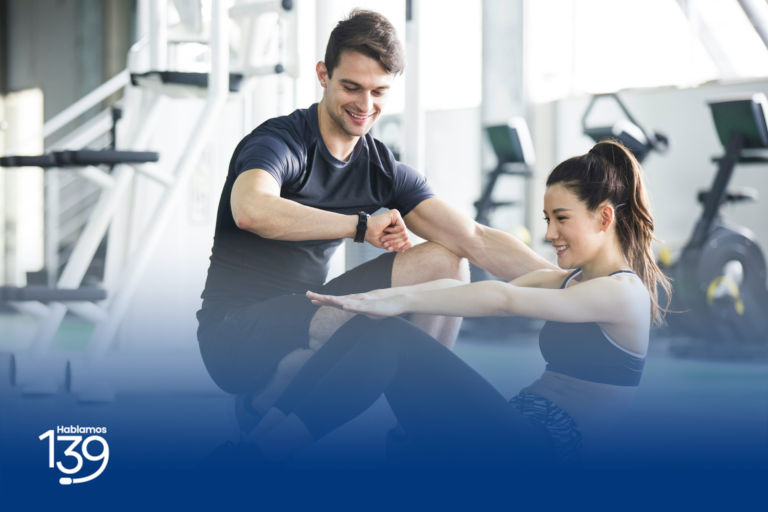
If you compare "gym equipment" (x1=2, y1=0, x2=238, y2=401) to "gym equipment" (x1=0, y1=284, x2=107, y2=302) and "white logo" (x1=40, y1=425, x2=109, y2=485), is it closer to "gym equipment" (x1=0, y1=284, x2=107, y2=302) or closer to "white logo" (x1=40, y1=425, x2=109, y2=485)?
"gym equipment" (x1=0, y1=284, x2=107, y2=302)

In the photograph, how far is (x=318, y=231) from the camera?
1.40 meters

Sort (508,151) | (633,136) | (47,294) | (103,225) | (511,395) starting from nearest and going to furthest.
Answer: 1. (47,294)
2. (511,395)
3. (103,225)
4. (633,136)
5. (508,151)

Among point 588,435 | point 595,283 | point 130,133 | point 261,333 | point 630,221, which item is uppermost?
point 130,133

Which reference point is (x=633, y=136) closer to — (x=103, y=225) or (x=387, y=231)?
(x=103, y=225)

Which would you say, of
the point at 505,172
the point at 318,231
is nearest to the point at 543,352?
the point at 318,231

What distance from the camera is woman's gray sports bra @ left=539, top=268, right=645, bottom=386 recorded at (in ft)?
3.98

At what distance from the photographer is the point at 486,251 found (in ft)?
5.50

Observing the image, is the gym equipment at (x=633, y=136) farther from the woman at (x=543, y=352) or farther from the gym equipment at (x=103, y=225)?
the woman at (x=543, y=352)

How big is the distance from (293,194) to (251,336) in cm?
34

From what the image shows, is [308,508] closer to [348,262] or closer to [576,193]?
[576,193]

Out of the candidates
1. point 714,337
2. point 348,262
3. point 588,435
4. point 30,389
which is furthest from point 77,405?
point 714,337

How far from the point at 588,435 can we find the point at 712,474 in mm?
237

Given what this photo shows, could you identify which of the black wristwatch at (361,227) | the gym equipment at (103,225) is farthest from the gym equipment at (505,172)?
the black wristwatch at (361,227)

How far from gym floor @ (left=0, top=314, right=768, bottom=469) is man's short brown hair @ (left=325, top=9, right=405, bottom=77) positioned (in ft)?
2.36
